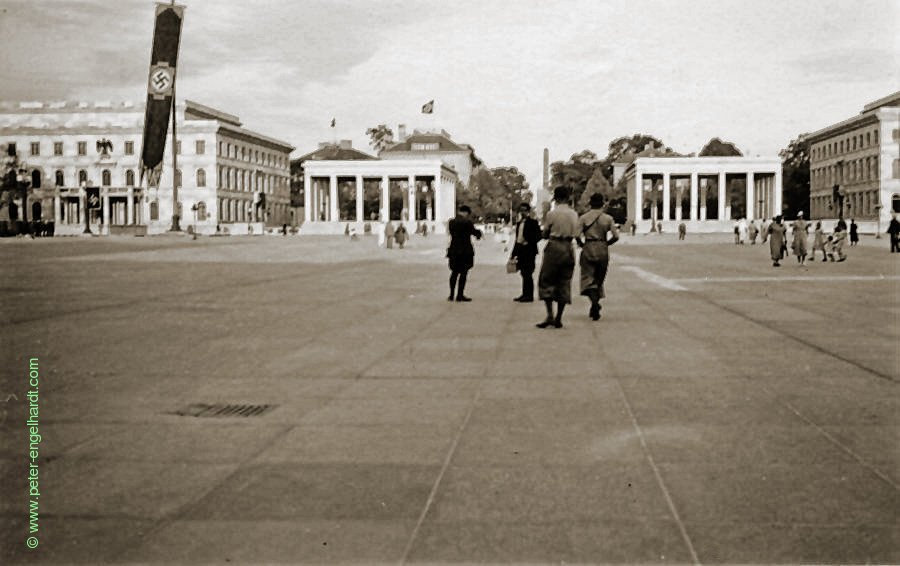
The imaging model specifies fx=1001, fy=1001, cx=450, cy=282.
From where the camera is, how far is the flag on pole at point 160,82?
16761mm

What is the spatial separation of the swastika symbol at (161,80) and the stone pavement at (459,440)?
27.3 feet

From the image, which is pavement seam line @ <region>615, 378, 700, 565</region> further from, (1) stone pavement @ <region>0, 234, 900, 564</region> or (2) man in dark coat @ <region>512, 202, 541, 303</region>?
(2) man in dark coat @ <region>512, 202, 541, 303</region>

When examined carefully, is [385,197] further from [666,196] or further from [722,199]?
[722,199]

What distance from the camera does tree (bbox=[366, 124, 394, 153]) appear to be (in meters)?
166

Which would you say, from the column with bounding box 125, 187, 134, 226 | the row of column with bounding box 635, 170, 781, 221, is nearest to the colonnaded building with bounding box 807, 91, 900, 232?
the row of column with bounding box 635, 170, 781, 221

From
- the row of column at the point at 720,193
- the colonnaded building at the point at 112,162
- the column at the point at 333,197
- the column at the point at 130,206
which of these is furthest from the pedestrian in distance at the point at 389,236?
the row of column at the point at 720,193

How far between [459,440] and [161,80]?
1703 cm

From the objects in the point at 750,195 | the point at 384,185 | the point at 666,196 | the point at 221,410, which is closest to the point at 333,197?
the point at 384,185

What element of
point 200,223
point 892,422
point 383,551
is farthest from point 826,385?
point 200,223

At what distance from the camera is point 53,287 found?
20.2 meters

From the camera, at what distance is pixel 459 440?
6.15 metres

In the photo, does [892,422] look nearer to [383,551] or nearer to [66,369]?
[383,551]

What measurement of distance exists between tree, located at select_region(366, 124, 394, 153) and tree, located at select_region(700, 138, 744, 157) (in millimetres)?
51743

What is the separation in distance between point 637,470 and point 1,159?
11162 cm
